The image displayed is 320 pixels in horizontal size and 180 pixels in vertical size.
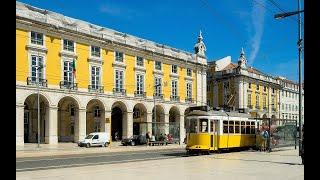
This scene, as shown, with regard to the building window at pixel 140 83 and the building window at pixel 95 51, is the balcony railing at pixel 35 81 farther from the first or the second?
the building window at pixel 140 83

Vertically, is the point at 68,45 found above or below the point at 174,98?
above

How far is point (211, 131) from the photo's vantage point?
91.4 ft

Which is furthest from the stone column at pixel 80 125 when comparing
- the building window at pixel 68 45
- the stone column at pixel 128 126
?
the stone column at pixel 128 126

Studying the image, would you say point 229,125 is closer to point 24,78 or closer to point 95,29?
point 24,78

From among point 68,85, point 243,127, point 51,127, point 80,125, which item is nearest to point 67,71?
point 68,85

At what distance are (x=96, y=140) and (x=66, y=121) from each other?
908 centimetres

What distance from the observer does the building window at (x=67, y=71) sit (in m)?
50.0

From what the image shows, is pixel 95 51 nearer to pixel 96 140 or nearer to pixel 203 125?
pixel 96 140

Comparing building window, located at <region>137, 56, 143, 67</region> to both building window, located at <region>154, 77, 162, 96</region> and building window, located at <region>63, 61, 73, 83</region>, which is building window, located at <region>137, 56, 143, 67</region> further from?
building window, located at <region>63, 61, 73, 83</region>

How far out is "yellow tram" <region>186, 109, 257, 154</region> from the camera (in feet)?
90.8

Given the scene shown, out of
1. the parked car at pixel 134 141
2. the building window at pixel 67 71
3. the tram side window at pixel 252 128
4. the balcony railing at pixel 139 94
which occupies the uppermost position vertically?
the building window at pixel 67 71

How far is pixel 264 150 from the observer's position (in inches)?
1216

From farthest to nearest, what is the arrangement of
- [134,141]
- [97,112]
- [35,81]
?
1. [97,112]
2. [134,141]
3. [35,81]

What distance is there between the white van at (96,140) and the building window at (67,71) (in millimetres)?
6837
